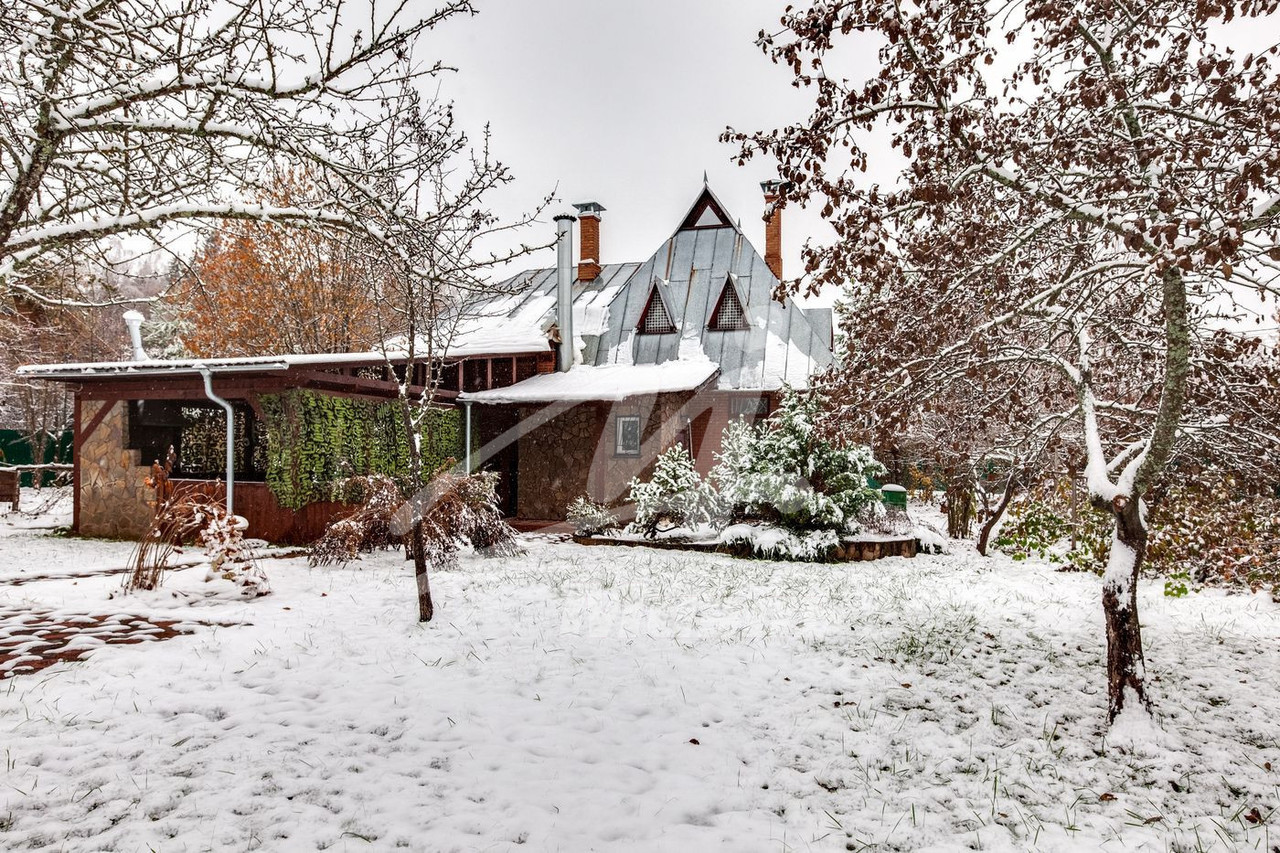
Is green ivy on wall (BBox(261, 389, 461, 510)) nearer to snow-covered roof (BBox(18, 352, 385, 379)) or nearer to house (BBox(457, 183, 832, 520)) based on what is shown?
snow-covered roof (BBox(18, 352, 385, 379))

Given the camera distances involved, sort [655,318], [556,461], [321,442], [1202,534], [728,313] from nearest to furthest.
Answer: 1. [1202,534]
2. [321,442]
3. [556,461]
4. [728,313]
5. [655,318]

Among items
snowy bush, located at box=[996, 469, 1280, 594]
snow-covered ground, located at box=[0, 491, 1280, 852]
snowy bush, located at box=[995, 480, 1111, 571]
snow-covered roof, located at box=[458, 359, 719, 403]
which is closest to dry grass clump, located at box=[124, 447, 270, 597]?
→ snow-covered ground, located at box=[0, 491, 1280, 852]

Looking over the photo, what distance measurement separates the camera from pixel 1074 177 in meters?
3.88

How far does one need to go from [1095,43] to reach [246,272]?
55.3 ft

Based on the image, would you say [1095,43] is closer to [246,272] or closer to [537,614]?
[537,614]

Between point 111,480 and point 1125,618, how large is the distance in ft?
43.9

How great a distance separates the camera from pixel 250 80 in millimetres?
3957

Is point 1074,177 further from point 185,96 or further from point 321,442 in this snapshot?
point 321,442

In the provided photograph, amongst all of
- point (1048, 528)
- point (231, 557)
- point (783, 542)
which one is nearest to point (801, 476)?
point (783, 542)

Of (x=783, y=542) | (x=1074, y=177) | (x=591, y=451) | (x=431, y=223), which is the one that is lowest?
(x=783, y=542)

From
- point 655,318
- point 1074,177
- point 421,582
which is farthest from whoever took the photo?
point 655,318

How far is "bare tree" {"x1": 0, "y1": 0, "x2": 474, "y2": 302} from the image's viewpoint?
368 cm

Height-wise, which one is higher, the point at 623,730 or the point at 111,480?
the point at 111,480

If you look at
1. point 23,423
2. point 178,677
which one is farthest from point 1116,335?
point 23,423
